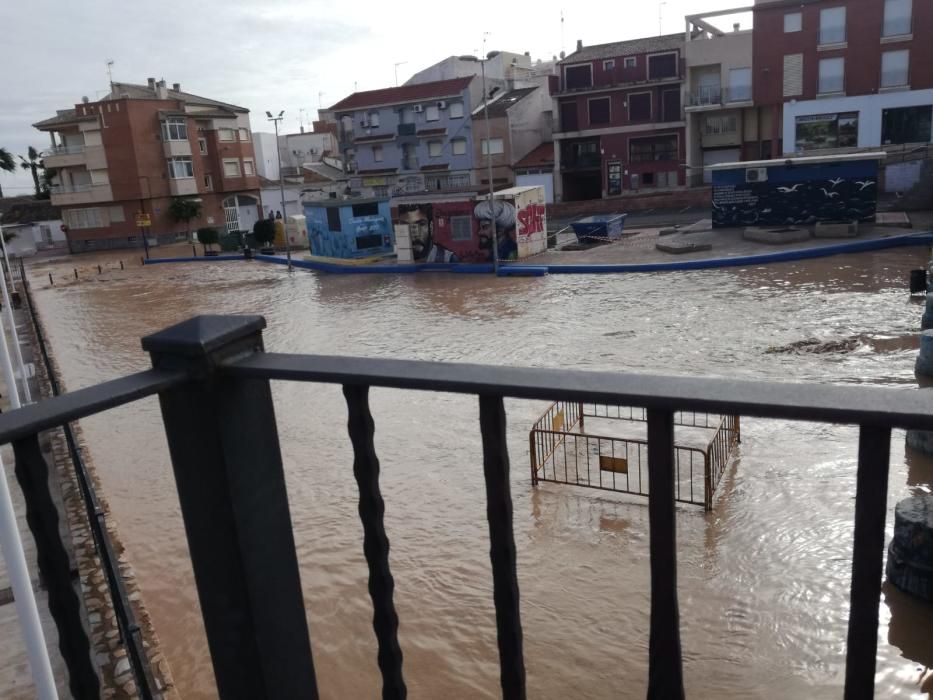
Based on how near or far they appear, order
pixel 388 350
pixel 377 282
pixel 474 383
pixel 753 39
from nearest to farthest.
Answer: pixel 474 383, pixel 388 350, pixel 377 282, pixel 753 39

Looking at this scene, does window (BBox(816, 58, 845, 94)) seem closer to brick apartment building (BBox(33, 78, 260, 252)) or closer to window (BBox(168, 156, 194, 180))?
brick apartment building (BBox(33, 78, 260, 252))

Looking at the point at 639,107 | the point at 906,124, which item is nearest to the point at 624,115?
the point at 639,107

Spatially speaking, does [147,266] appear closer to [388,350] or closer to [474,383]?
[388,350]

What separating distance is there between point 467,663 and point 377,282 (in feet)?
81.5

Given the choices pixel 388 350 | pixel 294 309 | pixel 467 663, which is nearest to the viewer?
pixel 467 663

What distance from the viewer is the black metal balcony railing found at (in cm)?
129

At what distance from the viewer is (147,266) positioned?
146 feet

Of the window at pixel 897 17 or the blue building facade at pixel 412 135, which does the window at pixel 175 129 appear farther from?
the window at pixel 897 17

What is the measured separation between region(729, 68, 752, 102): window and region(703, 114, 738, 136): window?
1333mm

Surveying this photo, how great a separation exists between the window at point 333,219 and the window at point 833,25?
81.1 ft

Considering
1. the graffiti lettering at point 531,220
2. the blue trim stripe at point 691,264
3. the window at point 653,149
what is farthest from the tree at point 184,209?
the graffiti lettering at point 531,220

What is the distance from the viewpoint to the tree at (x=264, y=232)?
44031mm

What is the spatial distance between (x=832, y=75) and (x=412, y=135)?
987 inches

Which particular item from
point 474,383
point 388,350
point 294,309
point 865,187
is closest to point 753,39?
point 865,187
